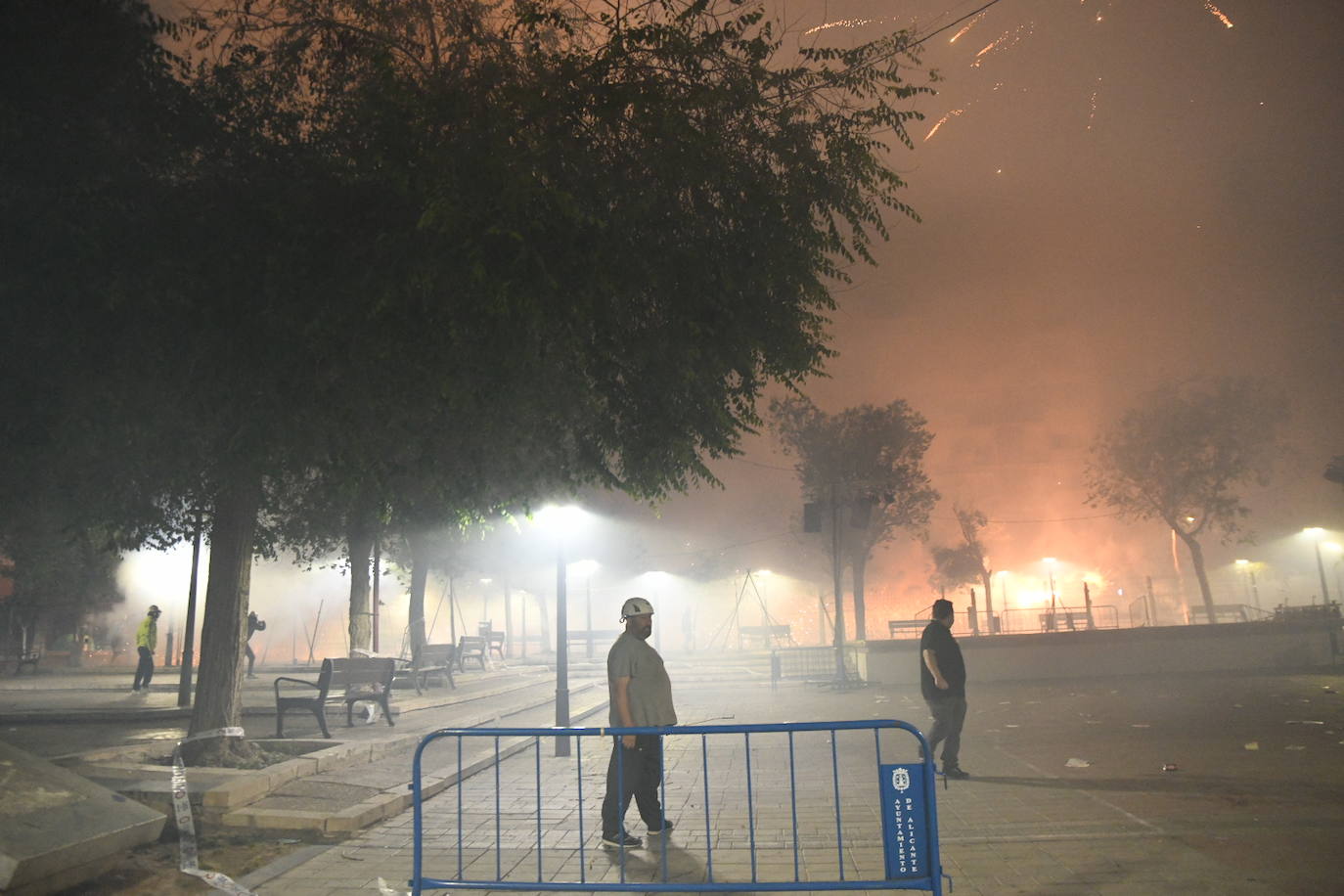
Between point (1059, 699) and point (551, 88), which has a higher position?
point (551, 88)

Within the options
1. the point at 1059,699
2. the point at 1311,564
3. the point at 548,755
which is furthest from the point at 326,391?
the point at 1311,564

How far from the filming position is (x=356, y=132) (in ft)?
27.1

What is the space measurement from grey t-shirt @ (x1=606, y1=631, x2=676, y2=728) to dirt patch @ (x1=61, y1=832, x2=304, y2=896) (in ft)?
8.71

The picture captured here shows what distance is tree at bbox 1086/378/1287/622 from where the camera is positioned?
40.2m

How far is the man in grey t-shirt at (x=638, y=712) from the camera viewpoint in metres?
7.01

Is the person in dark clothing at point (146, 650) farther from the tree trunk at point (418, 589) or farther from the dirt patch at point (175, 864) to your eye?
the dirt patch at point (175, 864)

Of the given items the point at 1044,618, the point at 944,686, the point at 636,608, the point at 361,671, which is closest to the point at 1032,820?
the point at 944,686

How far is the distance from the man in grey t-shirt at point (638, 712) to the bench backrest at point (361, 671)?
720 cm

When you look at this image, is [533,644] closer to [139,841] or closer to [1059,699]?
[1059,699]

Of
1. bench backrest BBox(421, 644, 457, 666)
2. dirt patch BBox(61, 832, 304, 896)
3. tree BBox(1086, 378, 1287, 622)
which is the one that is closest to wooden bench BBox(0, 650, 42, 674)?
bench backrest BBox(421, 644, 457, 666)

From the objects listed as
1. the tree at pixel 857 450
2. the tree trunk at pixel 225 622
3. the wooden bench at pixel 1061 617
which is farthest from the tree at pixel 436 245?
the tree at pixel 857 450

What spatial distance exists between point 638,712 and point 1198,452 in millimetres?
40481

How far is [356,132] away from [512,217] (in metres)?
1.97

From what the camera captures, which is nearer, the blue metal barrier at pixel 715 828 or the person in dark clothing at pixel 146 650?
the blue metal barrier at pixel 715 828
